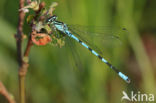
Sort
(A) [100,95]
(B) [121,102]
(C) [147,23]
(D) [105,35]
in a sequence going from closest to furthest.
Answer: (D) [105,35], (A) [100,95], (B) [121,102], (C) [147,23]

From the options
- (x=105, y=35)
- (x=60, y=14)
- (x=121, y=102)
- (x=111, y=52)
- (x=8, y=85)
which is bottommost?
(x=121, y=102)

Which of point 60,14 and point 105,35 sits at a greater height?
point 60,14

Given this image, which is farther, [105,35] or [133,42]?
[133,42]

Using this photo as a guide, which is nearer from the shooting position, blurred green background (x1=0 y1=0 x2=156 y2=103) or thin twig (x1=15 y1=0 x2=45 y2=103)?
thin twig (x1=15 y1=0 x2=45 y2=103)

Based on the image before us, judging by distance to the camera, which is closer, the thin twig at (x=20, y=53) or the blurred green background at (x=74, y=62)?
the thin twig at (x=20, y=53)

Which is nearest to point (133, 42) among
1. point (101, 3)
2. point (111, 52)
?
point (111, 52)

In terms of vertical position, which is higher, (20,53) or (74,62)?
(20,53)

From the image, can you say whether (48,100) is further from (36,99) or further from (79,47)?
(79,47)

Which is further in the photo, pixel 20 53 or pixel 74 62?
pixel 74 62
